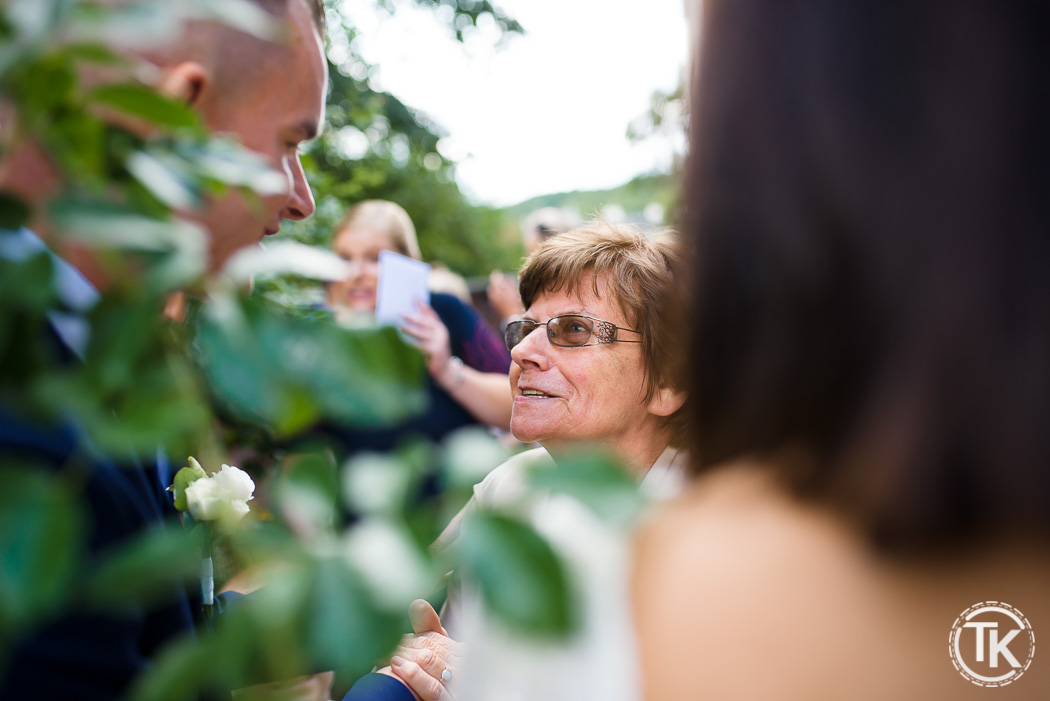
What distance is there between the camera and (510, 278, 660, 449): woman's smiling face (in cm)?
249

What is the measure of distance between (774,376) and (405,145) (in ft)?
45.3

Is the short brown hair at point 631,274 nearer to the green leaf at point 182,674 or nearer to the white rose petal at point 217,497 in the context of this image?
the white rose petal at point 217,497

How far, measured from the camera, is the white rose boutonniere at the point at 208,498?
54.1 inches

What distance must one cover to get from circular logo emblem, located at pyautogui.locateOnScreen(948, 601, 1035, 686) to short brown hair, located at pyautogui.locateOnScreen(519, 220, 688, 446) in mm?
1505

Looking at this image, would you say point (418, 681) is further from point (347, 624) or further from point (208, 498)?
point (347, 624)

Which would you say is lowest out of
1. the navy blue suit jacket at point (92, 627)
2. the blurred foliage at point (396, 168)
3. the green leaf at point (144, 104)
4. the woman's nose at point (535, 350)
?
the navy blue suit jacket at point (92, 627)

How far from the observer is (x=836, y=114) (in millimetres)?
885

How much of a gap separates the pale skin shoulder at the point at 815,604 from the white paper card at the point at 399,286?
2.79 m

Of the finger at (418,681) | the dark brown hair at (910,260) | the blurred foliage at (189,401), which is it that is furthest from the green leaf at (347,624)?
the finger at (418,681)

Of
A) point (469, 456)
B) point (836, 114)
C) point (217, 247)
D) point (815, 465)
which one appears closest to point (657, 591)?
A: point (815, 465)

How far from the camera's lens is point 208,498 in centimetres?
142

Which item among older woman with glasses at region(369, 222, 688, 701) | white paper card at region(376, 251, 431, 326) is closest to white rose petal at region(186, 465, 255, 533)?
older woman with glasses at region(369, 222, 688, 701)

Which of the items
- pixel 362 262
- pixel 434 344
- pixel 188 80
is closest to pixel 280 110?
pixel 188 80

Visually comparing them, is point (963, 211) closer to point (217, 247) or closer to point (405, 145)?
point (217, 247)
